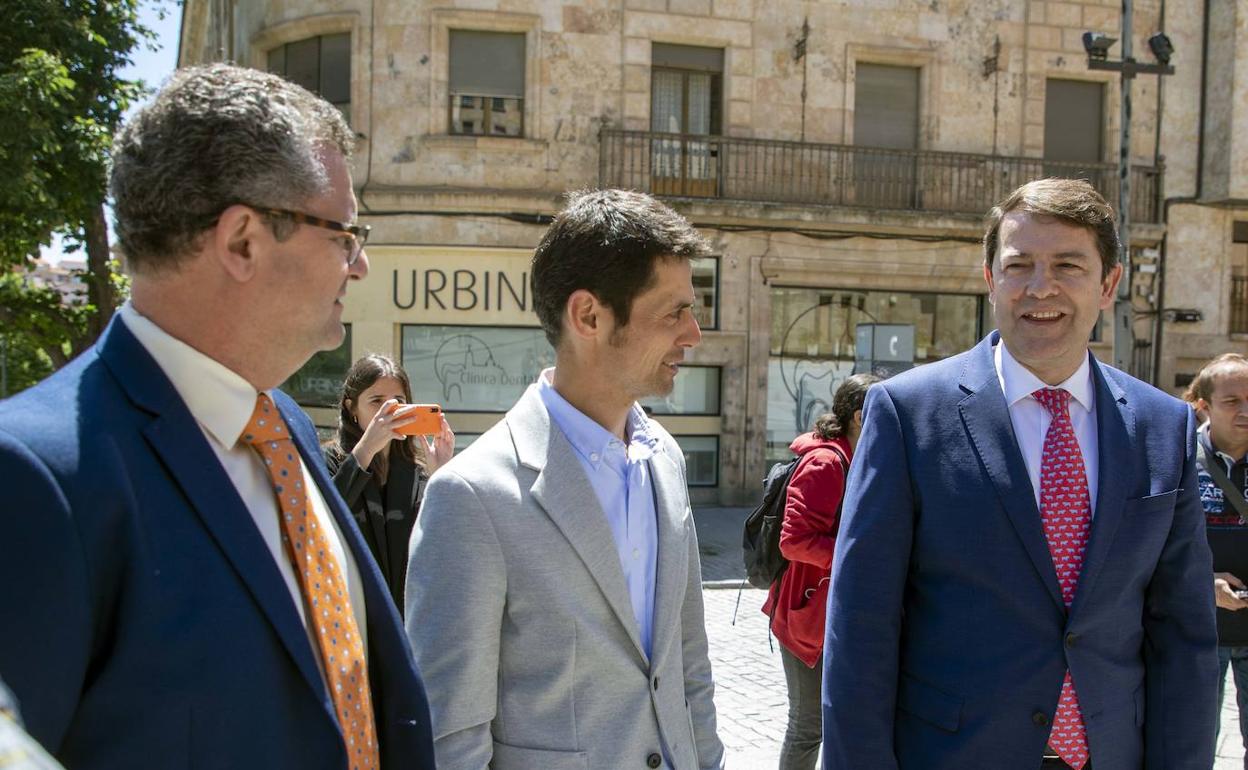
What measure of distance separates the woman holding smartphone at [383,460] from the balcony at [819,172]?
1155 cm

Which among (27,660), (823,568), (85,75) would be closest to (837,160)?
(85,75)

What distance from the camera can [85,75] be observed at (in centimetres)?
1402

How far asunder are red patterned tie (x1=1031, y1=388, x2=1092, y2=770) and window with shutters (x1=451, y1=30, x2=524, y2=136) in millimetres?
14143

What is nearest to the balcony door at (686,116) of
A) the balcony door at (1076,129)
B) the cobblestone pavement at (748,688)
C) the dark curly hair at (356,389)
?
the balcony door at (1076,129)

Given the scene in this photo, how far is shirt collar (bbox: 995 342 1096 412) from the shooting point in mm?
2551

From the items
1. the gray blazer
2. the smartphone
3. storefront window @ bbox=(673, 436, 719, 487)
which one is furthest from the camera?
storefront window @ bbox=(673, 436, 719, 487)

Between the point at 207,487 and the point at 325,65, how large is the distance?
16.3 metres

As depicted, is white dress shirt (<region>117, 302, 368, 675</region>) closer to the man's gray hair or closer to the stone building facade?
the man's gray hair

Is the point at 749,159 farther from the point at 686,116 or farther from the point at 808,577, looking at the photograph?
the point at 808,577

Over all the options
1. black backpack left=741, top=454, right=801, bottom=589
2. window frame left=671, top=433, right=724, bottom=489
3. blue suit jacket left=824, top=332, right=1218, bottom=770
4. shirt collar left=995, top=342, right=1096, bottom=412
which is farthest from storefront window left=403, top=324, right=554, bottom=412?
blue suit jacket left=824, top=332, right=1218, bottom=770

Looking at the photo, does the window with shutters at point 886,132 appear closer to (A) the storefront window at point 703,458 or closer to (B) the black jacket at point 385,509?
(A) the storefront window at point 703,458

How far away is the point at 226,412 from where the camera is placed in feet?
4.88

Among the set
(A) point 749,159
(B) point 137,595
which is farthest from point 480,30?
(B) point 137,595

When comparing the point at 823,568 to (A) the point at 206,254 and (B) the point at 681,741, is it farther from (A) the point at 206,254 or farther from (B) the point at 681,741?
(A) the point at 206,254
